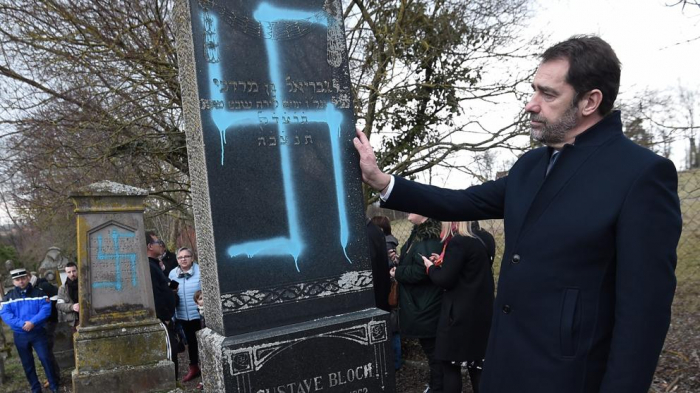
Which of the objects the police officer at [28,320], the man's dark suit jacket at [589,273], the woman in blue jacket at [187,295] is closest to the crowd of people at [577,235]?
the man's dark suit jacket at [589,273]

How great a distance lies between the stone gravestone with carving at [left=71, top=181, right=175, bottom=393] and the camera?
6664 millimetres

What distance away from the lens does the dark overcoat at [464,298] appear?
452 cm

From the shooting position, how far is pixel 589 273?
183 centimetres

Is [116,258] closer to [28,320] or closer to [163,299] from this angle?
[163,299]

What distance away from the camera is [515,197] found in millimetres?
2203

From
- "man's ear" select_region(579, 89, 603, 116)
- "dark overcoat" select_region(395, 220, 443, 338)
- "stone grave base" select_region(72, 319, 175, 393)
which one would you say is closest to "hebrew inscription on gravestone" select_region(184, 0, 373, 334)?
"man's ear" select_region(579, 89, 603, 116)

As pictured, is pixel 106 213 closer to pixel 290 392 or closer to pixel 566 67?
pixel 290 392

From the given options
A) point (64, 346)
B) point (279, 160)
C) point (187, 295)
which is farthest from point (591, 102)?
point (64, 346)

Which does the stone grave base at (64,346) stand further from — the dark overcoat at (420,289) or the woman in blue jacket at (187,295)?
the dark overcoat at (420,289)

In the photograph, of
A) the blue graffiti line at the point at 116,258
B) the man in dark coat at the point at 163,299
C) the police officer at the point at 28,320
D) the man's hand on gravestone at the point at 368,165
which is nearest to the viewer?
the man's hand on gravestone at the point at 368,165

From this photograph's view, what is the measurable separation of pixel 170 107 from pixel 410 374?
Result: 4602 mm

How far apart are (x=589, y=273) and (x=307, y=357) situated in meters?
1.48

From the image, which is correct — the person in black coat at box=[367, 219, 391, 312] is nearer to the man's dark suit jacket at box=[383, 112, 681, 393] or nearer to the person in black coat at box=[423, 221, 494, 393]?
the person in black coat at box=[423, 221, 494, 393]

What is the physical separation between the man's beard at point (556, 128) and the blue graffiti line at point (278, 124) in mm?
1139
